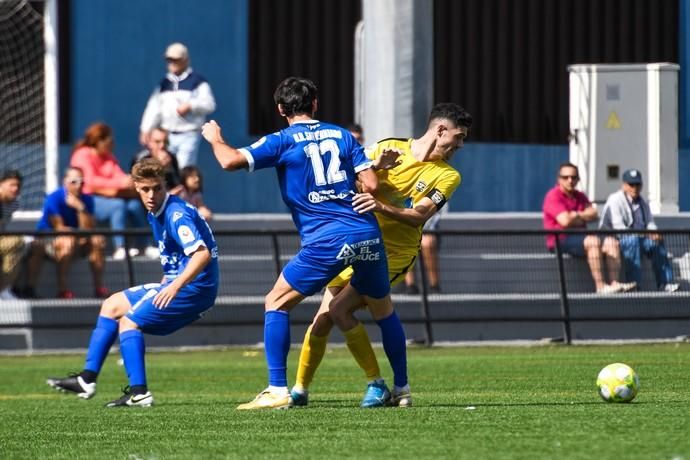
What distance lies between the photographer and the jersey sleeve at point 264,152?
9403 mm

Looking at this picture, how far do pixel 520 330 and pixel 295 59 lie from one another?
6.14 m

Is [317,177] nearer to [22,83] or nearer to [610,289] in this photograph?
[610,289]

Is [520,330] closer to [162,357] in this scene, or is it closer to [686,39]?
[162,357]

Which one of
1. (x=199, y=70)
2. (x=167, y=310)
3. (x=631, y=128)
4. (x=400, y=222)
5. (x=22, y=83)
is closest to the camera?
(x=400, y=222)

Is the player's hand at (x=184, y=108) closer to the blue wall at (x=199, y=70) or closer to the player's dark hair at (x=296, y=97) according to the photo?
the blue wall at (x=199, y=70)

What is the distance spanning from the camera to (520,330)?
57.4ft

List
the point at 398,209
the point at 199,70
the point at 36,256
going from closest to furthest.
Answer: the point at 398,209 → the point at 36,256 → the point at 199,70

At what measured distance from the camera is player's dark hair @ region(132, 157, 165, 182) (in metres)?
10.6

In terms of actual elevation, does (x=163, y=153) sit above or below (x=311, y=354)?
above

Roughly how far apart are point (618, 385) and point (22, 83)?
42.7ft

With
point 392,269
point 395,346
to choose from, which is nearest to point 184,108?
point 392,269

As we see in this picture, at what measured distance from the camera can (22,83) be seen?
69.5 ft

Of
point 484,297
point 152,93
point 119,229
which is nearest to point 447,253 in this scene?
point 484,297

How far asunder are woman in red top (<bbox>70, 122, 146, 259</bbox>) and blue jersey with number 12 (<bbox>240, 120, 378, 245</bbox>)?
8.79 metres
